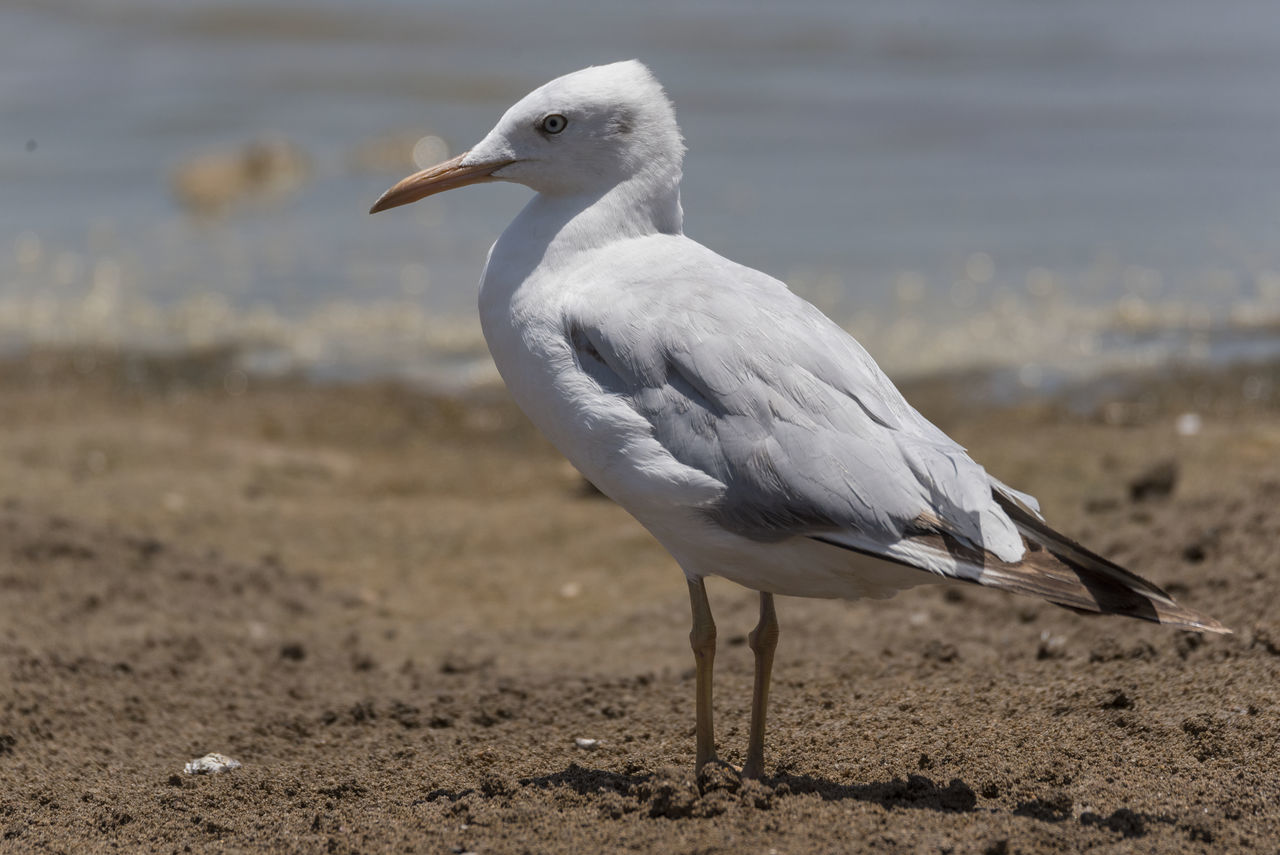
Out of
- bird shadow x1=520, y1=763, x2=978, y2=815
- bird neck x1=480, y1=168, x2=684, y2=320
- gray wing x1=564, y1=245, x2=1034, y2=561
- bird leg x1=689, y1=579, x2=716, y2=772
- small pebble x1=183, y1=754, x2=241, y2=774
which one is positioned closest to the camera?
gray wing x1=564, y1=245, x2=1034, y2=561

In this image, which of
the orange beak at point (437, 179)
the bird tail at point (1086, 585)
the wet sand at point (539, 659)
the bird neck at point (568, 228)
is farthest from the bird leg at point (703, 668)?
the orange beak at point (437, 179)

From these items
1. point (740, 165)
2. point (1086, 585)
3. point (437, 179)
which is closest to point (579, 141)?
point (437, 179)

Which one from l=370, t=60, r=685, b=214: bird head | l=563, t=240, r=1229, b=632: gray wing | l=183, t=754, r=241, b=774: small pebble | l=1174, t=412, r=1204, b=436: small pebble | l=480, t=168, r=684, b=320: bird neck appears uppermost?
l=370, t=60, r=685, b=214: bird head

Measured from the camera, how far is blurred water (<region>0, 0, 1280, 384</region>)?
964cm

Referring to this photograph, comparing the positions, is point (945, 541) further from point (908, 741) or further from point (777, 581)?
point (908, 741)

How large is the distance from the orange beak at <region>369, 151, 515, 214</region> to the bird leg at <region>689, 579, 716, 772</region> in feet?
4.12

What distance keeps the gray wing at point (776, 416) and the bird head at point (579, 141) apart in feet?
1.25

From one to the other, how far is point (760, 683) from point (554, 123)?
1.58 metres

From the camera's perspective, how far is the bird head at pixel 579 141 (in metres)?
3.65

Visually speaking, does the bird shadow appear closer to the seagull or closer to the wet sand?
the wet sand

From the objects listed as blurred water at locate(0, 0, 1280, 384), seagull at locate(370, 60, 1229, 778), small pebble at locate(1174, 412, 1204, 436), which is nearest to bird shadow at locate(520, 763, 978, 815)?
seagull at locate(370, 60, 1229, 778)

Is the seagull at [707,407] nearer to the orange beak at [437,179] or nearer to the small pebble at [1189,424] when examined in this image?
the orange beak at [437,179]

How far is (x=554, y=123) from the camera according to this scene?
12.0ft

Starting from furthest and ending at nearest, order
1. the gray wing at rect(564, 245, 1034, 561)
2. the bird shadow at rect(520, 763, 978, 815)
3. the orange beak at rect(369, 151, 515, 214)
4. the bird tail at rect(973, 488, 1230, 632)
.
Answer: the orange beak at rect(369, 151, 515, 214) → the bird shadow at rect(520, 763, 978, 815) → the gray wing at rect(564, 245, 1034, 561) → the bird tail at rect(973, 488, 1230, 632)
